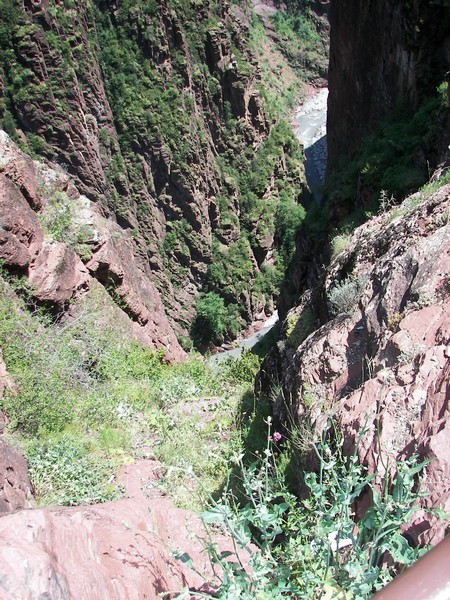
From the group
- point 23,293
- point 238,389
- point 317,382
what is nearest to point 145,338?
point 23,293

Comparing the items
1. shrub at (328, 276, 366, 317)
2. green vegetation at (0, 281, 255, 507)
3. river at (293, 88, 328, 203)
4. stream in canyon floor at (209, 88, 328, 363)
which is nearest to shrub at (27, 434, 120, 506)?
green vegetation at (0, 281, 255, 507)

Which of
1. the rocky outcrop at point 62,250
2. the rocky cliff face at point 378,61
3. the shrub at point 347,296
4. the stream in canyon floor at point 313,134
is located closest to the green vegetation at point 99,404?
the rocky outcrop at point 62,250

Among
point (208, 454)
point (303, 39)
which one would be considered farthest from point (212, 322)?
point (303, 39)

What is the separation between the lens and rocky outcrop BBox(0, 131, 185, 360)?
31.1ft

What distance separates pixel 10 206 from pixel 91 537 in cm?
799

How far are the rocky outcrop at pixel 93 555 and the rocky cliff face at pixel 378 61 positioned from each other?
13.8m

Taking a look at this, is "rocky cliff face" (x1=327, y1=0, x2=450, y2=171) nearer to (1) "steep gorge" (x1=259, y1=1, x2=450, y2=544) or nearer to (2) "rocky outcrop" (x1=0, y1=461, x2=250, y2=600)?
(1) "steep gorge" (x1=259, y1=1, x2=450, y2=544)

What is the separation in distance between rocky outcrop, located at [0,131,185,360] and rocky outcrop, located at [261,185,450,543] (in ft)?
18.1

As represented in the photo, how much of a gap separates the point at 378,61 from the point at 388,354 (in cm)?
1605

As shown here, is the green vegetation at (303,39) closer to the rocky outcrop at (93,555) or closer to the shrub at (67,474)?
the shrub at (67,474)

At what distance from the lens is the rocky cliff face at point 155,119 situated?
28.3 metres

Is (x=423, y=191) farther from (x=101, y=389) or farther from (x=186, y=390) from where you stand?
(x=101, y=389)

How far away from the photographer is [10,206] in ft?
30.6

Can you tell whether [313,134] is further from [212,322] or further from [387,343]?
[387,343]
